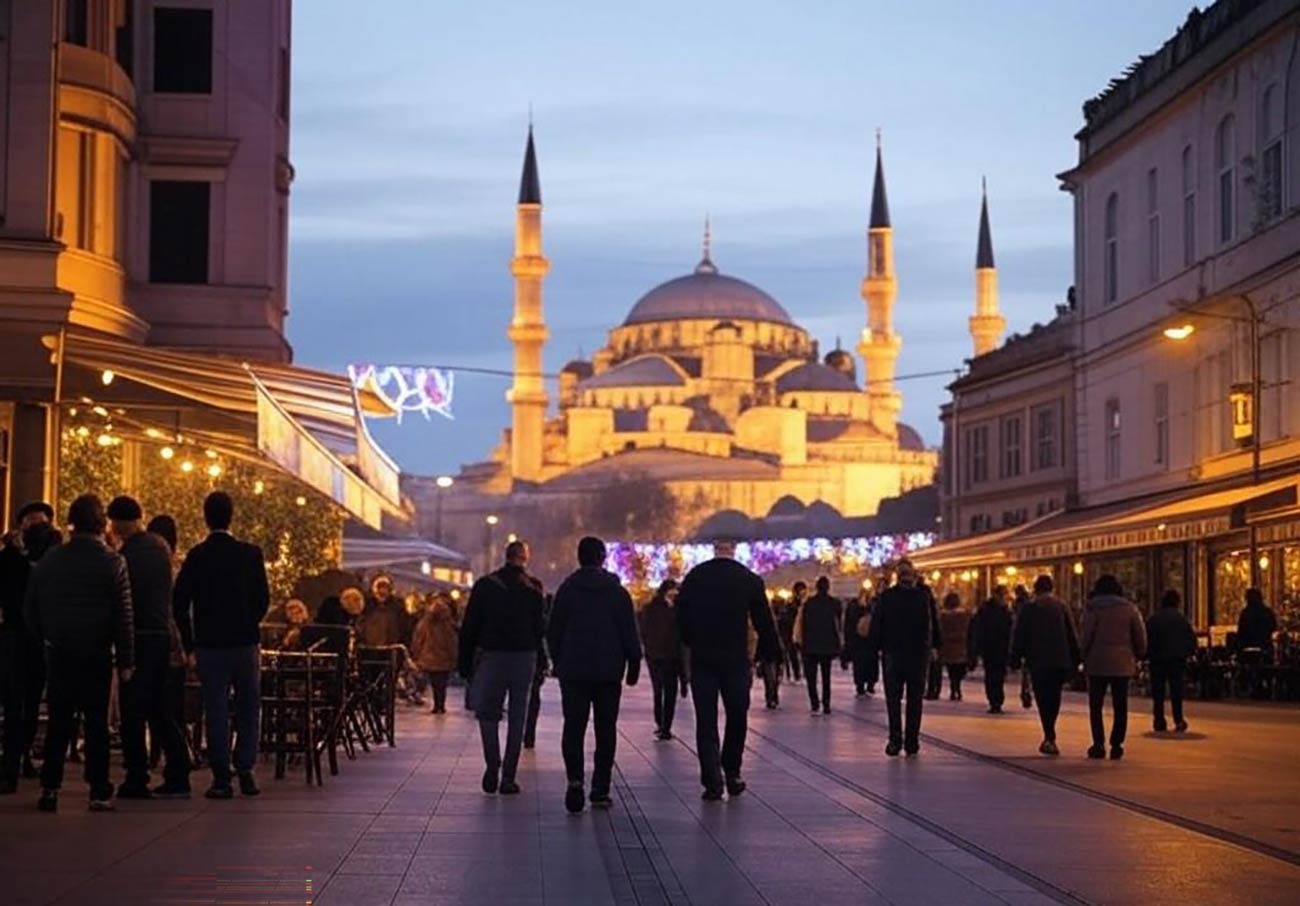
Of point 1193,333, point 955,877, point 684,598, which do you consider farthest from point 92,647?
point 1193,333

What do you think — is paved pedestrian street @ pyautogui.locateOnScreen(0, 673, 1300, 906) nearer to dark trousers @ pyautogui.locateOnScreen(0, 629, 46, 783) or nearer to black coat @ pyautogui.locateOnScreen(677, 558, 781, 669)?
dark trousers @ pyautogui.locateOnScreen(0, 629, 46, 783)

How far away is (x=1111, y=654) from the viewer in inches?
837

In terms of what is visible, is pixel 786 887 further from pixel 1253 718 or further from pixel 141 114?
pixel 141 114

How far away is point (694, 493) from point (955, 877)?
544ft

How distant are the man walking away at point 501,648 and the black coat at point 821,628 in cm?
1393

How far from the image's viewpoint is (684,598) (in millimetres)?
16672

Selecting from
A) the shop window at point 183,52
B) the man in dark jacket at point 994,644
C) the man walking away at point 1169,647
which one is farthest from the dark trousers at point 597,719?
the shop window at point 183,52

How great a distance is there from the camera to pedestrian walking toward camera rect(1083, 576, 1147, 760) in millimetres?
21047

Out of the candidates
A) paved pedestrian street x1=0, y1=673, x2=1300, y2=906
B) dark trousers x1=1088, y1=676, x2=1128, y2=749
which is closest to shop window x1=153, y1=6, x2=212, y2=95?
paved pedestrian street x1=0, y1=673, x2=1300, y2=906

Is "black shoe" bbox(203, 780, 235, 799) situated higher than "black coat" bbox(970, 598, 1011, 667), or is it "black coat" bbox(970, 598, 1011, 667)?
"black coat" bbox(970, 598, 1011, 667)

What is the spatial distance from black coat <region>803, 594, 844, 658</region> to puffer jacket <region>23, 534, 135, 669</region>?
55.5 feet

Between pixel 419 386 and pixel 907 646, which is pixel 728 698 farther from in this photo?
pixel 419 386

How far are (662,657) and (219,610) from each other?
10.0 m

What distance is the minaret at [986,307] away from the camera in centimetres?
15700
